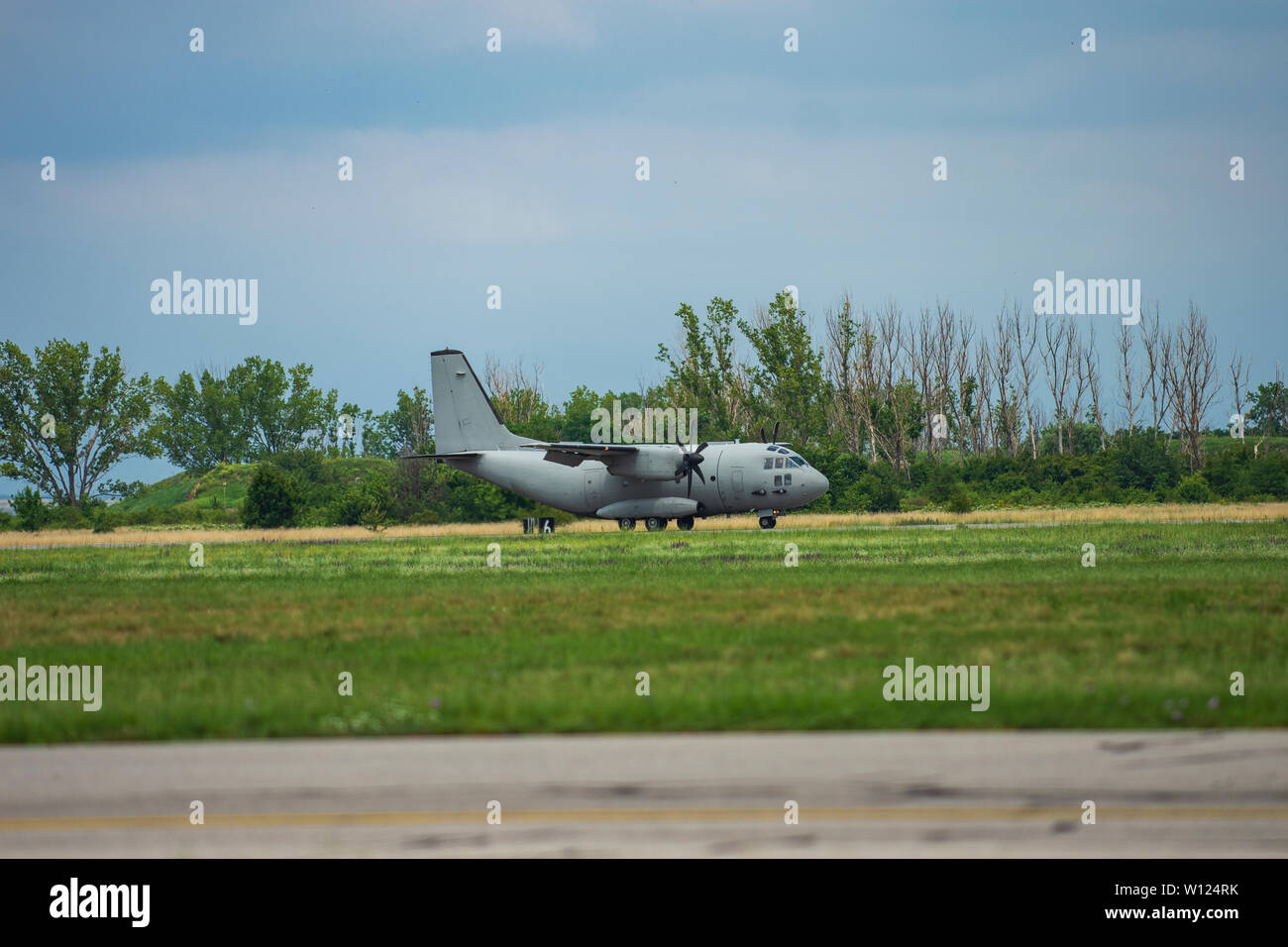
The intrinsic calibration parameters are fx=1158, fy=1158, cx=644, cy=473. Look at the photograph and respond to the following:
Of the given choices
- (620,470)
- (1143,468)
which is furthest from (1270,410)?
(620,470)

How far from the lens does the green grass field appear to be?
33.0ft

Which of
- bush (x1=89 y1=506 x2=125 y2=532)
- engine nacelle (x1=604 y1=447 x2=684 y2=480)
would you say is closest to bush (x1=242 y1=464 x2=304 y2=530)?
bush (x1=89 y1=506 x2=125 y2=532)

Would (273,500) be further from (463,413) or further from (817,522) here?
(817,522)

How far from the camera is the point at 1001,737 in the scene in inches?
358

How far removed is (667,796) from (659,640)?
23.9ft

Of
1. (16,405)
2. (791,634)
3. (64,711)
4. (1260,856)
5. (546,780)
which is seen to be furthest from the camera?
(16,405)

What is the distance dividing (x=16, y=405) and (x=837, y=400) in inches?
2721

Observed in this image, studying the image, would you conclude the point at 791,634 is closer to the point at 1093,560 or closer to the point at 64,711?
the point at 64,711

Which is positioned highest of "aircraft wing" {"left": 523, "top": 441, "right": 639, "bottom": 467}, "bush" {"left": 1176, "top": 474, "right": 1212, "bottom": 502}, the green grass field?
"aircraft wing" {"left": 523, "top": 441, "right": 639, "bottom": 467}

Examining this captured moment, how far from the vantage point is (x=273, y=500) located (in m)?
58.9

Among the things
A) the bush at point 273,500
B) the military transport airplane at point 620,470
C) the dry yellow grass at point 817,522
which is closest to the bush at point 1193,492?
the dry yellow grass at point 817,522

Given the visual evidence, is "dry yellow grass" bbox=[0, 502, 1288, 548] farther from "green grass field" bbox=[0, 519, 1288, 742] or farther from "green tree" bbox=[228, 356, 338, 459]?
"green tree" bbox=[228, 356, 338, 459]

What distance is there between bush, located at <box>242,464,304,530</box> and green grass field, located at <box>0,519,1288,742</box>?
2817cm
